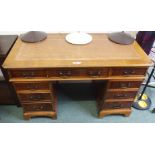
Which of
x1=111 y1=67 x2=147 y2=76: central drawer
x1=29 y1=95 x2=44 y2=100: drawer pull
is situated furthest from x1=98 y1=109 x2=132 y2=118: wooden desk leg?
x1=29 y1=95 x2=44 y2=100: drawer pull

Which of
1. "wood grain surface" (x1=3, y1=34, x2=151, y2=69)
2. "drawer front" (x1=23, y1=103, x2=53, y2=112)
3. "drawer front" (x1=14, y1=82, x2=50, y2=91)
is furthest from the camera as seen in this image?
"drawer front" (x1=23, y1=103, x2=53, y2=112)

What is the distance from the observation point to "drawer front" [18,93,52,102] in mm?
1186

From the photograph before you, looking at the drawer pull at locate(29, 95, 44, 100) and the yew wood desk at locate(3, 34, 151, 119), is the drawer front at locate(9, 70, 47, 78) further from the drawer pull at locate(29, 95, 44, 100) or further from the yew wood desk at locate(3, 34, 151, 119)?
the drawer pull at locate(29, 95, 44, 100)

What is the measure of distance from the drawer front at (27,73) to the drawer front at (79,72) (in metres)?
0.05

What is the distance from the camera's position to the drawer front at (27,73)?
39.9 inches

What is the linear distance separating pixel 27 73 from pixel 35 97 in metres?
0.26

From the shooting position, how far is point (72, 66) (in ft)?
3.18

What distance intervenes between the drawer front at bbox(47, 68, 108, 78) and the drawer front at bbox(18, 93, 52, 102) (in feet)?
0.76

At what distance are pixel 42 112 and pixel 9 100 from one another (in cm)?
38

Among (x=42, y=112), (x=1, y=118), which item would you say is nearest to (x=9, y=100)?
(x=1, y=118)

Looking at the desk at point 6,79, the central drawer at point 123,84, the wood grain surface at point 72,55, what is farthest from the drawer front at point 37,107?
the central drawer at point 123,84

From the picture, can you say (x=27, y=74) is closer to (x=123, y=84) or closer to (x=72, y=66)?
(x=72, y=66)

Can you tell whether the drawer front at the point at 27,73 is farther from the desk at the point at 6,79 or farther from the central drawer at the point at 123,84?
the central drawer at the point at 123,84

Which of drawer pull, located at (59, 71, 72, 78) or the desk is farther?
the desk
